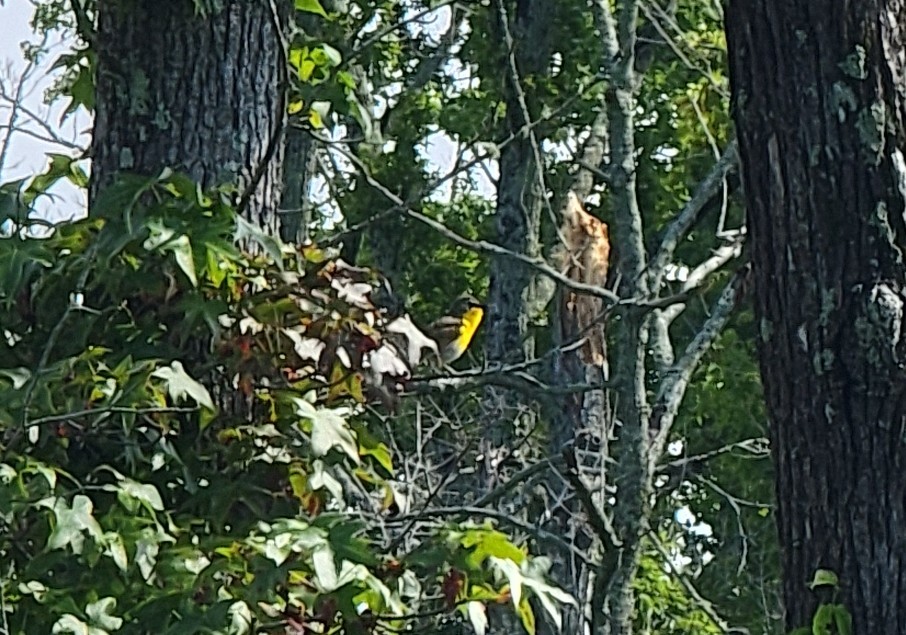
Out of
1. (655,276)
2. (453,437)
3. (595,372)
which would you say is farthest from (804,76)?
(595,372)

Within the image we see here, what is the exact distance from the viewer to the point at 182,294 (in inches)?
139

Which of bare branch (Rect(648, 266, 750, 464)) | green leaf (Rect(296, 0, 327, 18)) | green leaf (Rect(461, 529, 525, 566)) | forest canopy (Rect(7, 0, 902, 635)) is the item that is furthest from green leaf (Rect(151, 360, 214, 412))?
bare branch (Rect(648, 266, 750, 464))

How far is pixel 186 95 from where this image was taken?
394 centimetres

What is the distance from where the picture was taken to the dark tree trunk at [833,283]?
2.79 m

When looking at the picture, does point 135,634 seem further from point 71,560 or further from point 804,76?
point 804,76

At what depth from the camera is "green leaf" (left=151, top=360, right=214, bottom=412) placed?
10.8ft

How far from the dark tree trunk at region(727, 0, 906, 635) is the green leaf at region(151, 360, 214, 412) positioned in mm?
1079

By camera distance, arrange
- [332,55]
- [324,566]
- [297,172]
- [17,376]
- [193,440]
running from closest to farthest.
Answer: [324,566] < [17,376] < [193,440] < [332,55] < [297,172]

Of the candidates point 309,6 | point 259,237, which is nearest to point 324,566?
point 259,237

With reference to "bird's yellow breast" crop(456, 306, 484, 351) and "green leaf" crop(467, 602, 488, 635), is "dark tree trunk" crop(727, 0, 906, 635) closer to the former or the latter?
"green leaf" crop(467, 602, 488, 635)

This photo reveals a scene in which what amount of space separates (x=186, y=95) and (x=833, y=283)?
5.55 feet

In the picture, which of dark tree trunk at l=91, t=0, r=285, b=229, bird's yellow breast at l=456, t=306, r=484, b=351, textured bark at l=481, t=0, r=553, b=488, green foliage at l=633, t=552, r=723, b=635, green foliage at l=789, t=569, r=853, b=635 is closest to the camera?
green foliage at l=789, t=569, r=853, b=635

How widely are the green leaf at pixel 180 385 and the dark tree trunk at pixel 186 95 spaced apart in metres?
0.67

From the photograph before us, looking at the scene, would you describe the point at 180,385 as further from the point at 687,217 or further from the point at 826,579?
the point at 687,217
